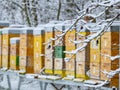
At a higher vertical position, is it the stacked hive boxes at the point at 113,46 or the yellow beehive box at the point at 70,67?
the stacked hive boxes at the point at 113,46

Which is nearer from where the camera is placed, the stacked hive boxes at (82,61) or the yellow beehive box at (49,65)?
the stacked hive boxes at (82,61)

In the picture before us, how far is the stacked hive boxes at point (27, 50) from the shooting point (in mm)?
8516

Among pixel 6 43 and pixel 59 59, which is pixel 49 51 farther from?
pixel 6 43

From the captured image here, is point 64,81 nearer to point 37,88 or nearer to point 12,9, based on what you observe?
point 37,88

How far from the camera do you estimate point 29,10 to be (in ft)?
56.0

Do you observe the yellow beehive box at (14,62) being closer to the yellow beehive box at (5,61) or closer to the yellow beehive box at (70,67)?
the yellow beehive box at (5,61)

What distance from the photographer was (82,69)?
668 cm

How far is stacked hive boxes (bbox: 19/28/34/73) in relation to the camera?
335 inches

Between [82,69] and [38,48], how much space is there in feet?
5.80

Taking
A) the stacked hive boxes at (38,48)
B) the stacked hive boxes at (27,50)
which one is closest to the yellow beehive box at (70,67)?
the stacked hive boxes at (38,48)

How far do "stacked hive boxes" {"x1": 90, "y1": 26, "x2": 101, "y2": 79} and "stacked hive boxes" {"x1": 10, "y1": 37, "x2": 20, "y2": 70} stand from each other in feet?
10.8

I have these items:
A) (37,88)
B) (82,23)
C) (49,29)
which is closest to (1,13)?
(37,88)

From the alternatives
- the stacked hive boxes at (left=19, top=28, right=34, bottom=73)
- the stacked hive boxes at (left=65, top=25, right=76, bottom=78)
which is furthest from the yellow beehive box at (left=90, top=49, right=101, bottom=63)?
the stacked hive boxes at (left=19, top=28, right=34, bottom=73)

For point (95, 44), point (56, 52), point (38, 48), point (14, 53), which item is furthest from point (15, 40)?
point (95, 44)
